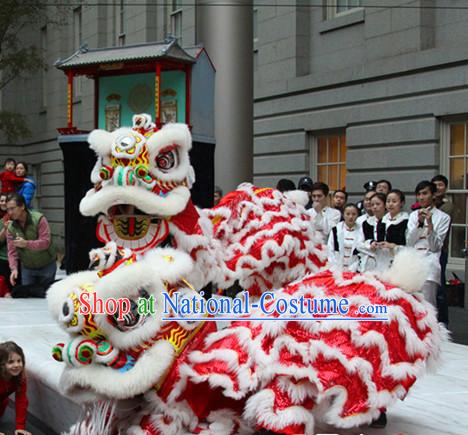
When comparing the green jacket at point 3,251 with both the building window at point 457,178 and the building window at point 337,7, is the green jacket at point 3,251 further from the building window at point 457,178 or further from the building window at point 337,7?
the building window at point 337,7

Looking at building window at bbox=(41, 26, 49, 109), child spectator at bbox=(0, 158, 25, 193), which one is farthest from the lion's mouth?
building window at bbox=(41, 26, 49, 109)

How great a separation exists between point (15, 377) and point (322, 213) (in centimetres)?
520

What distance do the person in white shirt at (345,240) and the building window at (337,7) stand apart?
6769mm

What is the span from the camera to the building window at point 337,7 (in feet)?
49.4

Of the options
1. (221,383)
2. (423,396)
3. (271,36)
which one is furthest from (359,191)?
(221,383)

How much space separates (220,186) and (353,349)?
274 inches

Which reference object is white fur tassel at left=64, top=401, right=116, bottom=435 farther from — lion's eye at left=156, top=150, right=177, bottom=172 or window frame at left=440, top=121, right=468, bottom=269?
window frame at left=440, top=121, right=468, bottom=269

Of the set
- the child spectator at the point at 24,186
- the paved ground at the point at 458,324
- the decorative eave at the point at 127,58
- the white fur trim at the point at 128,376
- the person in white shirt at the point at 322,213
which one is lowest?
the paved ground at the point at 458,324

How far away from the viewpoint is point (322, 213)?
980 cm

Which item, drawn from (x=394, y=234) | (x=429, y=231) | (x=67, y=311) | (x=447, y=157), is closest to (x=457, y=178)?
(x=447, y=157)

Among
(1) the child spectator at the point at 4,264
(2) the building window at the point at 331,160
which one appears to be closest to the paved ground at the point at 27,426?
(1) the child spectator at the point at 4,264

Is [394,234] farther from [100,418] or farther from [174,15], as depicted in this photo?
[174,15]

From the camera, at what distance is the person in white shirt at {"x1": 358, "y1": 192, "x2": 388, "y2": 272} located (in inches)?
321

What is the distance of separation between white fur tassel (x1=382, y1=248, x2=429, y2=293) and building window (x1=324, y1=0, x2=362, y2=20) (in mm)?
11531
